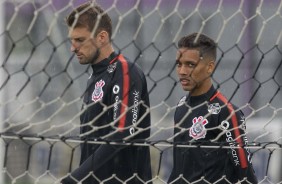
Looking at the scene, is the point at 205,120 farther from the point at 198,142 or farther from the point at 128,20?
the point at 128,20

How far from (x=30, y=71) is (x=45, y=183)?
873 mm

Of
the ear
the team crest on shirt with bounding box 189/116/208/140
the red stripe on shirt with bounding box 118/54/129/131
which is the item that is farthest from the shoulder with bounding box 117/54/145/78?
the team crest on shirt with bounding box 189/116/208/140

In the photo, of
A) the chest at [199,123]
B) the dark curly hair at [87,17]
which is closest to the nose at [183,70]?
the chest at [199,123]

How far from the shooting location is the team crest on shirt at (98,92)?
4863 mm

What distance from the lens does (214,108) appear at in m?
4.87

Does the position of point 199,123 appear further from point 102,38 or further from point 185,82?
point 102,38

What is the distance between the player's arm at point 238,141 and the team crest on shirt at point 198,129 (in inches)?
3.6

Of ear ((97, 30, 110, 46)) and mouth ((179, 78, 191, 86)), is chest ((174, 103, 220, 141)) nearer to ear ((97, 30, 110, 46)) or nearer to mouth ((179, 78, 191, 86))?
mouth ((179, 78, 191, 86))

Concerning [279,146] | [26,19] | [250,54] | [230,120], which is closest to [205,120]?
[230,120]

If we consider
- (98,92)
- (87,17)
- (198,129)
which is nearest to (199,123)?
(198,129)

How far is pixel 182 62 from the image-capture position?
4.80 m

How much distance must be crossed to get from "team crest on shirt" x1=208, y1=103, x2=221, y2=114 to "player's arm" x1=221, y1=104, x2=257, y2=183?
0.05 metres

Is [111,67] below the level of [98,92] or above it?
above

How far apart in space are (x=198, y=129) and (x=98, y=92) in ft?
1.63
